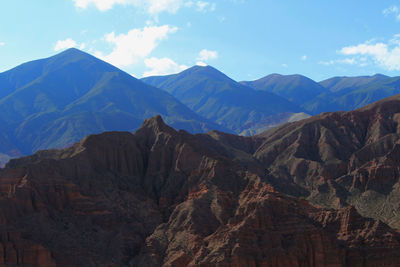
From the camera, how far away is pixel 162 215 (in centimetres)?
11925

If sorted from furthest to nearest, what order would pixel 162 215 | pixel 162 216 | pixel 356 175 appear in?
pixel 356 175 < pixel 162 215 < pixel 162 216

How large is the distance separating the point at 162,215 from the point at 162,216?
1.31 ft

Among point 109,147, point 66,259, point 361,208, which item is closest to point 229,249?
point 66,259

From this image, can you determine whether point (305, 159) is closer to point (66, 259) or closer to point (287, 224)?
point (287, 224)

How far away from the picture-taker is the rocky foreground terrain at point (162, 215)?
3799 inches

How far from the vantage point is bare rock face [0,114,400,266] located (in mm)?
96438

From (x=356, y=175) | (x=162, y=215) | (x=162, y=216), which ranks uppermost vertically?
(x=356, y=175)

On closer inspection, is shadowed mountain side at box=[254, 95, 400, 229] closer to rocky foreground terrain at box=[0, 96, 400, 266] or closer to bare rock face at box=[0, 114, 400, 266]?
rocky foreground terrain at box=[0, 96, 400, 266]

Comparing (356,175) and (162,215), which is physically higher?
(356,175)

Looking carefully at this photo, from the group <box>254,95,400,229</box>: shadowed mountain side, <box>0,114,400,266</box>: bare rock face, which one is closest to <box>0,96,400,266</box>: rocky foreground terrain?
<box>0,114,400,266</box>: bare rock face

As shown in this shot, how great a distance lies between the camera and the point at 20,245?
96.2 meters

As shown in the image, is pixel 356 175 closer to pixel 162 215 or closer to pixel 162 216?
pixel 162 215

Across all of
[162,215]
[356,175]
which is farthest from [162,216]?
[356,175]

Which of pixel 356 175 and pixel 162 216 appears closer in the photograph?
pixel 162 216
